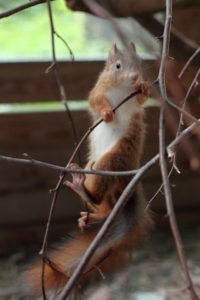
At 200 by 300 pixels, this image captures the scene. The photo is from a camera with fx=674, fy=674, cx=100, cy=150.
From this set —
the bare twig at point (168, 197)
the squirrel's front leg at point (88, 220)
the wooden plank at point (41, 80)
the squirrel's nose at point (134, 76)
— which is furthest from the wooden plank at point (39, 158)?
the bare twig at point (168, 197)

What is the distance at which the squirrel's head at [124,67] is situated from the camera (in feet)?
4.36

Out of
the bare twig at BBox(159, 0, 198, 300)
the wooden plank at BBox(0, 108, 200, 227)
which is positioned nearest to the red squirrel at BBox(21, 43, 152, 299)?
the bare twig at BBox(159, 0, 198, 300)

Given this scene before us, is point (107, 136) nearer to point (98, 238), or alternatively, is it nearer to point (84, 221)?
point (84, 221)

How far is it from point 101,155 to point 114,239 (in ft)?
0.65

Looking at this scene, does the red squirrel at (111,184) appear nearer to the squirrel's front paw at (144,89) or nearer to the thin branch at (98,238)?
the squirrel's front paw at (144,89)

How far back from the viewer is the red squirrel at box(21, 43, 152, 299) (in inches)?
47.9

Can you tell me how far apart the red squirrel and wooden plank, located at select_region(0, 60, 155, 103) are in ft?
3.67

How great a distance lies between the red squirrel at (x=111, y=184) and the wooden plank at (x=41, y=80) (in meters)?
1.12

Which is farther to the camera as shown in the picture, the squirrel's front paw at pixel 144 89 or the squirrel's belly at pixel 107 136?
the squirrel's belly at pixel 107 136

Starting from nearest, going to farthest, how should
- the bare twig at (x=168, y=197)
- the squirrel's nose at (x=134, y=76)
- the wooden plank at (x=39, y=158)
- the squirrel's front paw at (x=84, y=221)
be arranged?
the bare twig at (x=168, y=197), the squirrel's front paw at (x=84, y=221), the squirrel's nose at (x=134, y=76), the wooden plank at (x=39, y=158)

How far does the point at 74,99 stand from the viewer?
2676 millimetres

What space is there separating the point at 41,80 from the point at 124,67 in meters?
1.25

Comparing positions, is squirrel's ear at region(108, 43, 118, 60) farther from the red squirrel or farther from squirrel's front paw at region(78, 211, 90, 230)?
squirrel's front paw at region(78, 211, 90, 230)

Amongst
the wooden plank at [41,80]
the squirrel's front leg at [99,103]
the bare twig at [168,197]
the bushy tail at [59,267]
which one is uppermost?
the bare twig at [168,197]
